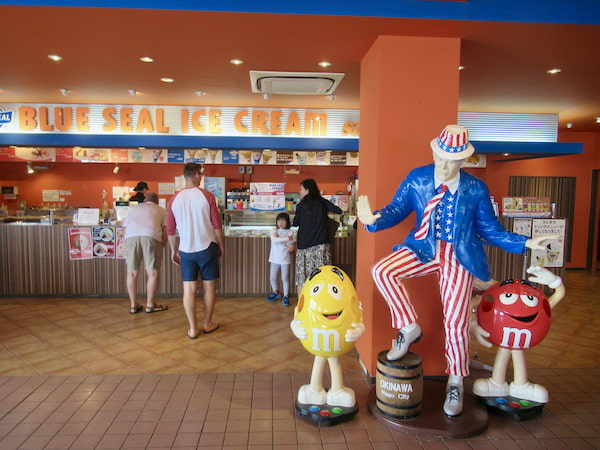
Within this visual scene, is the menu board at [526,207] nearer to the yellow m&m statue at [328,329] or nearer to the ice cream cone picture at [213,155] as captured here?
the yellow m&m statue at [328,329]

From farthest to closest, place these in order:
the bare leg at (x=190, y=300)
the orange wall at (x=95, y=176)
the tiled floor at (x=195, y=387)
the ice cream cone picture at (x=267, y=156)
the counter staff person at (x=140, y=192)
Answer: the orange wall at (x=95, y=176) < the ice cream cone picture at (x=267, y=156) < the counter staff person at (x=140, y=192) < the bare leg at (x=190, y=300) < the tiled floor at (x=195, y=387)

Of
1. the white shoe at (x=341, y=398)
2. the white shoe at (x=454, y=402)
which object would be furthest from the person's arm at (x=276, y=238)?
the white shoe at (x=454, y=402)

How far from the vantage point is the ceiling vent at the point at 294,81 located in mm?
4523

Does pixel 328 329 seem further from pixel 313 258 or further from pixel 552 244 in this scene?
pixel 552 244

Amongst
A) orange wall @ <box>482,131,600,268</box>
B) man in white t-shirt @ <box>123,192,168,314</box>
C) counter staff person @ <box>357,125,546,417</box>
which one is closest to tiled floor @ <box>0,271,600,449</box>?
man in white t-shirt @ <box>123,192,168,314</box>

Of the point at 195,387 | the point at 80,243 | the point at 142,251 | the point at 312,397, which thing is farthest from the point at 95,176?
the point at 312,397

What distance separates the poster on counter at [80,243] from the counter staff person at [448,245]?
4561 millimetres

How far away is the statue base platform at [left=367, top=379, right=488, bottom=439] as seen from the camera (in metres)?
2.77

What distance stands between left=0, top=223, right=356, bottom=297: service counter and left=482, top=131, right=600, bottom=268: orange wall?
507 cm

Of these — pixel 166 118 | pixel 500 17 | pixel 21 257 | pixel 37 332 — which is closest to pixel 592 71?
pixel 500 17

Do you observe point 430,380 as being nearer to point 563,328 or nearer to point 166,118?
point 563,328

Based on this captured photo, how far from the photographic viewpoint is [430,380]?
136 inches

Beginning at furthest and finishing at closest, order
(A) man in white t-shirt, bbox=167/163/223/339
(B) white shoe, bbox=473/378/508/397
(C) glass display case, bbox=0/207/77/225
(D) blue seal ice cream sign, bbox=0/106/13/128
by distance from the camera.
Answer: (D) blue seal ice cream sign, bbox=0/106/13/128
(C) glass display case, bbox=0/207/77/225
(A) man in white t-shirt, bbox=167/163/223/339
(B) white shoe, bbox=473/378/508/397

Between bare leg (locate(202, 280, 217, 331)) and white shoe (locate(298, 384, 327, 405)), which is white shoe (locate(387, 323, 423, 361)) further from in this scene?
bare leg (locate(202, 280, 217, 331))
